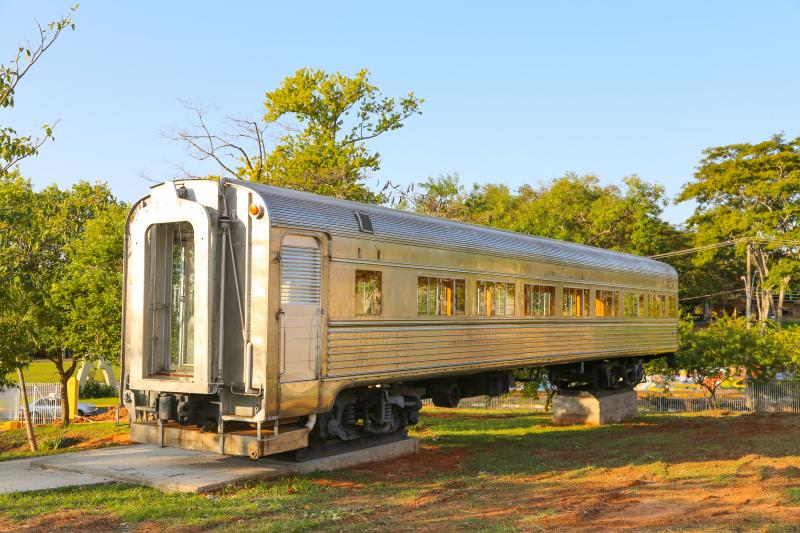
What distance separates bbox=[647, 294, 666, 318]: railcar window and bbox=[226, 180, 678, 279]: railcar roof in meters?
2.57

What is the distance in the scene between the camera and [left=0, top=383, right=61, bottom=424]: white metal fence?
2881cm

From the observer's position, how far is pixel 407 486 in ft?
34.1

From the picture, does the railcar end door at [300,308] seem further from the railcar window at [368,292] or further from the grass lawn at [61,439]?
the grass lawn at [61,439]

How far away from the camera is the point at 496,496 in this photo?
9938 millimetres

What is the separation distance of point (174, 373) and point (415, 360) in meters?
3.46

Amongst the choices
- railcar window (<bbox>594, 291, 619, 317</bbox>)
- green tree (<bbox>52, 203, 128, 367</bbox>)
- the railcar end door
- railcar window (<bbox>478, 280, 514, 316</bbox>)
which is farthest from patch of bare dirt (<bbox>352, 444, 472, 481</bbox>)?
green tree (<bbox>52, 203, 128, 367</bbox>)

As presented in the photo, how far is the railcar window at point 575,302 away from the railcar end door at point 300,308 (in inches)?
292

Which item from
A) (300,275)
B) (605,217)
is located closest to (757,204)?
(605,217)

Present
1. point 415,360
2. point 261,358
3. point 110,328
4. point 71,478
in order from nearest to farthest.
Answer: point 261,358
point 71,478
point 415,360
point 110,328

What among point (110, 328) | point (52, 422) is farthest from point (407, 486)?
point (52, 422)

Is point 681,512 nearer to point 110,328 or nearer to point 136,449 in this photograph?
point 136,449

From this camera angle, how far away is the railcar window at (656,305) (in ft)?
66.9

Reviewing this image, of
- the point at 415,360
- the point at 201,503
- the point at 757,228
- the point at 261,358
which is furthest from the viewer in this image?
the point at 757,228

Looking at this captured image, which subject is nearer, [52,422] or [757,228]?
[52,422]
